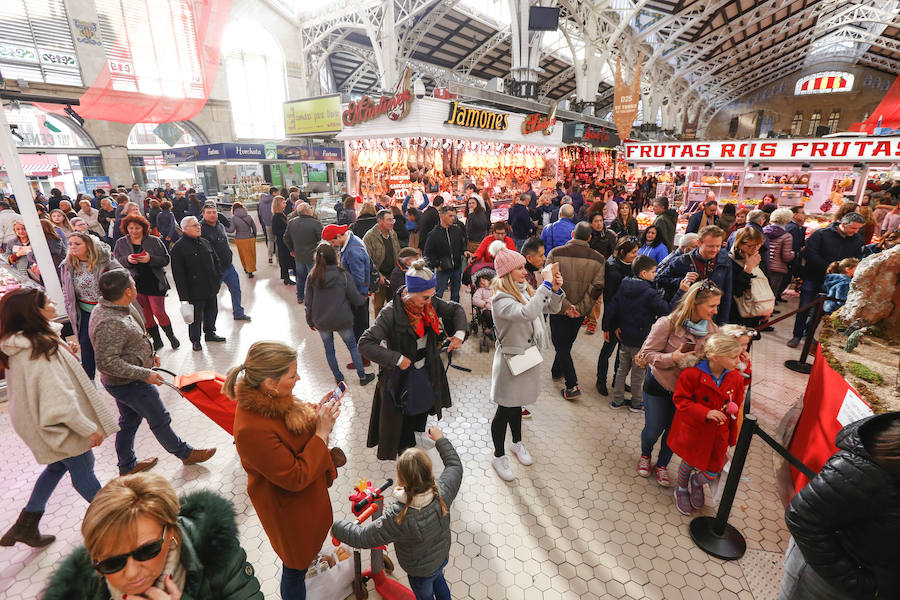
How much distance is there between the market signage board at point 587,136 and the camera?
15.2 metres

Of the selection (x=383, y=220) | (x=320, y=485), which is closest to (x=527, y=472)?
(x=320, y=485)

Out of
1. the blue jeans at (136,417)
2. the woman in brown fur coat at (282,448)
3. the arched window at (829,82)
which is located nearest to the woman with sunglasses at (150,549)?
the woman in brown fur coat at (282,448)

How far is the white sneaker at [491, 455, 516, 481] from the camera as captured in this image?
10.1 feet

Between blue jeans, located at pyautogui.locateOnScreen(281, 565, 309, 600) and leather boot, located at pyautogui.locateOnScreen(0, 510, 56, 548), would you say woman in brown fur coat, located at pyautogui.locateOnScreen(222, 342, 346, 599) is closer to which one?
blue jeans, located at pyautogui.locateOnScreen(281, 565, 309, 600)

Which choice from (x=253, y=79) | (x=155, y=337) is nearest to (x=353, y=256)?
(x=155, y=337)

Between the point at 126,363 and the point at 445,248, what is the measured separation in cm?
364

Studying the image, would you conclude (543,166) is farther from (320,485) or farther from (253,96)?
(253,96)

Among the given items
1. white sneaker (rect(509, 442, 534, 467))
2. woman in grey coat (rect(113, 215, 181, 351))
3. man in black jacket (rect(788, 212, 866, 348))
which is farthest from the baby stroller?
man in black jacket (rect(788, 212, 866, 348))

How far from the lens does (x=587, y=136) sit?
16219 mm

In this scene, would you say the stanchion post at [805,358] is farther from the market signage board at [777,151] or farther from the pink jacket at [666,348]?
the market signage board at [777,151]

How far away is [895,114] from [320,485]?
1060 centimetres

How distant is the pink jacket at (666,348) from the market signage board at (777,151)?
7.84 meters

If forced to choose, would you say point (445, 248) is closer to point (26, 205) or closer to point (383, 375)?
point (383, 375)

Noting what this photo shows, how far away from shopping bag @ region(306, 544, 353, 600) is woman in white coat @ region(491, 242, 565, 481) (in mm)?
1295
